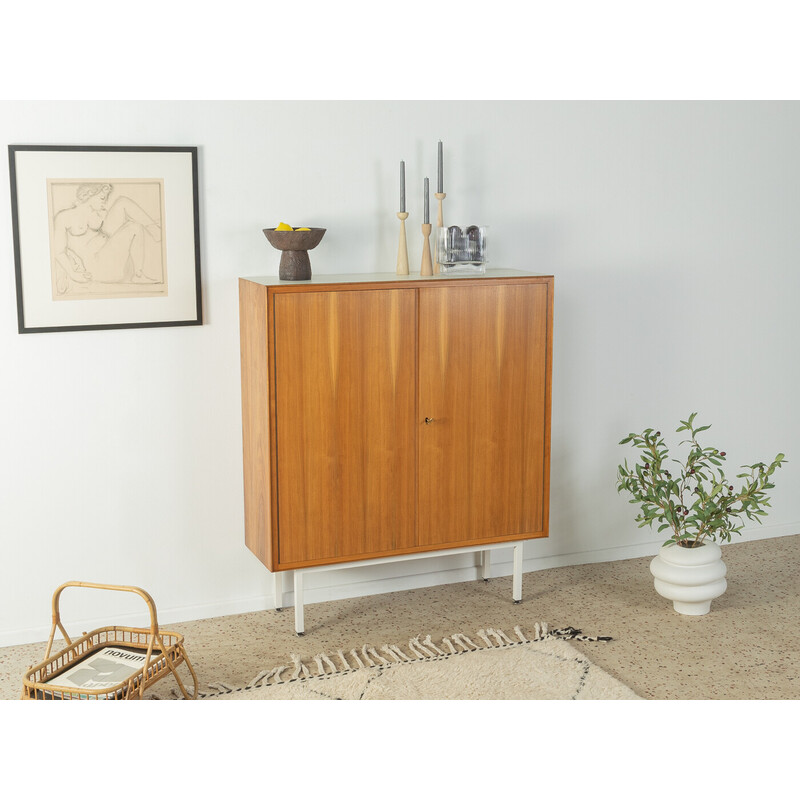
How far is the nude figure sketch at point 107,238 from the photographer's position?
3.55 meters

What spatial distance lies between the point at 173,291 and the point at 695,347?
245 cm

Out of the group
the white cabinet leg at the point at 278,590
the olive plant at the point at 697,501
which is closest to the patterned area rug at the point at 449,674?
the white cabinet leg at the point at 278,590

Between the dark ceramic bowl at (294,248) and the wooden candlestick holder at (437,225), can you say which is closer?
the dark ceramic bowl at (294,248)

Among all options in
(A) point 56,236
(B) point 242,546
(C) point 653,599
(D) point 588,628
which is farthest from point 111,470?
(C) point 653,599

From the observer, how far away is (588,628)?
12.6 ft

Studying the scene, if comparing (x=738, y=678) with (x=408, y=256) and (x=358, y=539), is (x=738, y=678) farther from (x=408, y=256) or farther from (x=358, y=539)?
(x=408, y=256)

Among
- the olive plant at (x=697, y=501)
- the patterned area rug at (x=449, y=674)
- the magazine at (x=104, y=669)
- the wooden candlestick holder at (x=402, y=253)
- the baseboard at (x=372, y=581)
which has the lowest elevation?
the patterned area rug at (x=449, y=674)

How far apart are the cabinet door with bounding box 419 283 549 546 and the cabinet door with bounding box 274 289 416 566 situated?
82mm

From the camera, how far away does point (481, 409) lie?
3824 millimetres

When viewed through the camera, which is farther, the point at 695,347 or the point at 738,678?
the point at 695,347

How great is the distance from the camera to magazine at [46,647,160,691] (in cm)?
301

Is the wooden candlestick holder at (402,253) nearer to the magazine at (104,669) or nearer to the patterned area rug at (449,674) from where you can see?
the patterned area rug at (449,674)

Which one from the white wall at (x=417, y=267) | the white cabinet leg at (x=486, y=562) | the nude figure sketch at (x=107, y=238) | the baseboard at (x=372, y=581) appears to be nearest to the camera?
the nude figure sketch at (x=107, y=238)

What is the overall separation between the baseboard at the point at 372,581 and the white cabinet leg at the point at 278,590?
0.03 meters
